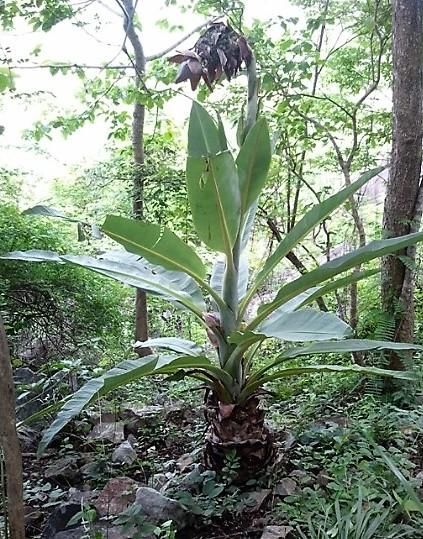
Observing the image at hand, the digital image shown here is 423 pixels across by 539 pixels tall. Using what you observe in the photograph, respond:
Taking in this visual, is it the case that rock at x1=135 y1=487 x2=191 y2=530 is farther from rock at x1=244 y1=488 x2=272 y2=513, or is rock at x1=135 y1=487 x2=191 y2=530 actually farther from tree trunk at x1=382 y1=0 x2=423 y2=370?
tree trunk at x1=382 y1=0 x2=423 y2=370

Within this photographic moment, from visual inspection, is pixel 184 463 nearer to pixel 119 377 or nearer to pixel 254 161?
pixel 119 377

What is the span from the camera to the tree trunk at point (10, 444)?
2.91ft

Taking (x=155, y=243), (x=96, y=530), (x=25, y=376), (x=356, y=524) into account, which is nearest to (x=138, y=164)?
(x=25, y=376)

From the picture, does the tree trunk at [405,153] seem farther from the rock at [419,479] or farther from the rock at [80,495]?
the rock at [80,495]

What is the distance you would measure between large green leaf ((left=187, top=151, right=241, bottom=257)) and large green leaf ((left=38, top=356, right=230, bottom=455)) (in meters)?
0.33

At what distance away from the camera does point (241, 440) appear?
4.94ft

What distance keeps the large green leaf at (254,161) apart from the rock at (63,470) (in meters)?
0.91

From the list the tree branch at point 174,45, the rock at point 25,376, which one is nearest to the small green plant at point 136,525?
the rock at point 25,376

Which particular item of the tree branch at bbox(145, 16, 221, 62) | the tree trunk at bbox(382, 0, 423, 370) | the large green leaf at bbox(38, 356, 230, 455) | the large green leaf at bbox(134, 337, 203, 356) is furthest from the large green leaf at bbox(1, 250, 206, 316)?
the tree branch at bbox(145, 16, 221, 62)

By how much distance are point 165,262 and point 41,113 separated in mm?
2431

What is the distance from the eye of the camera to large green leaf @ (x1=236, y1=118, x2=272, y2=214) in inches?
56.0

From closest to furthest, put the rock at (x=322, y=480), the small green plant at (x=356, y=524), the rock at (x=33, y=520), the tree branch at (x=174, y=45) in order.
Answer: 1. the small green plant at (x=356, y=524)
2. the rock at (x=33, y=520)
3. the rock at (x=322, y=480)
4. the tree branch at (x=174, y=45)

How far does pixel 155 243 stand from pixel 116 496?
65 cm

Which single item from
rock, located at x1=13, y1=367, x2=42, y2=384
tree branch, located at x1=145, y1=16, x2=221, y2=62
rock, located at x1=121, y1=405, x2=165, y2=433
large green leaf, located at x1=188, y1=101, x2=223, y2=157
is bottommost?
rock, located at x1=121, y1=405, x2=165, y2=433
